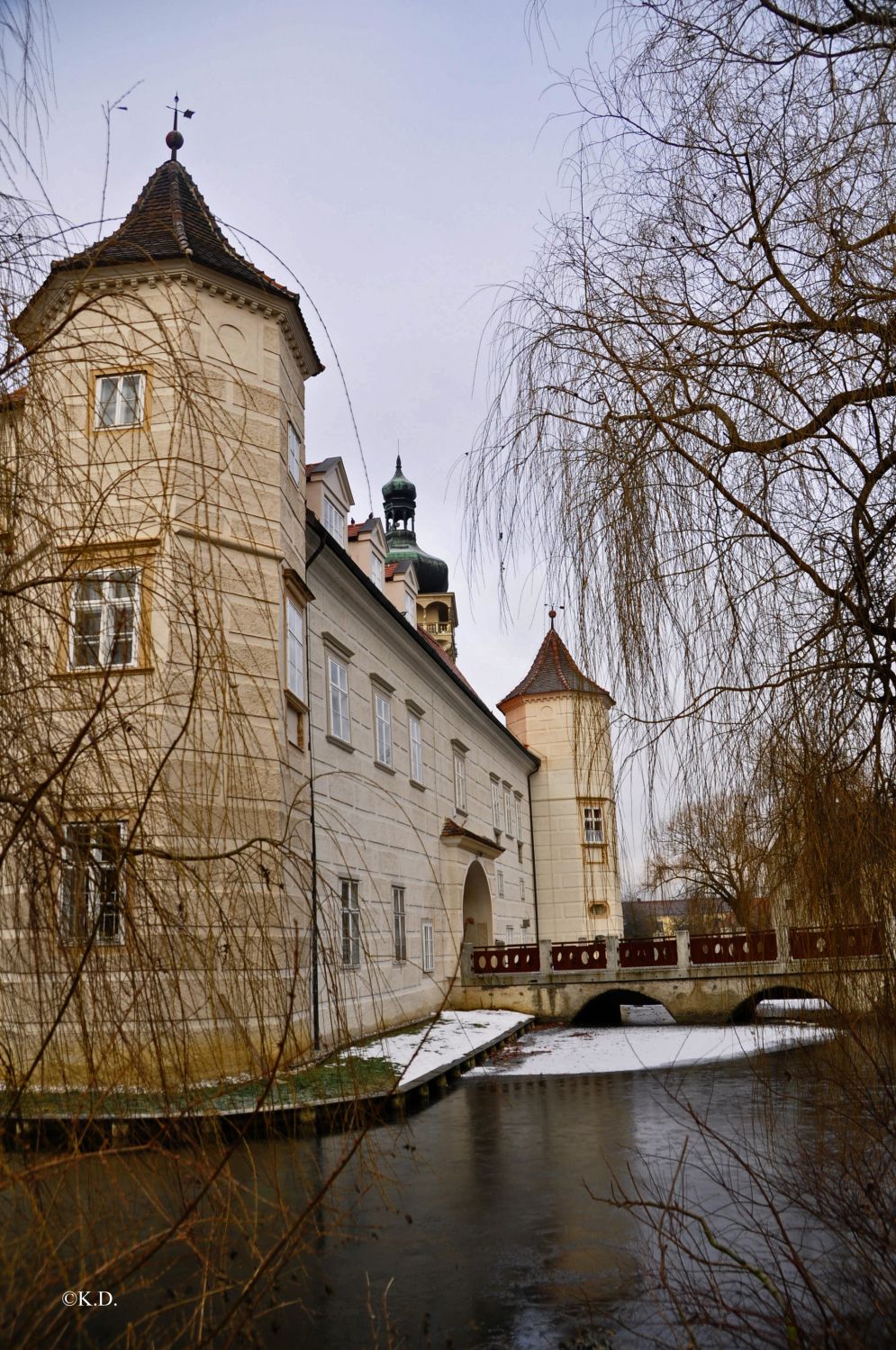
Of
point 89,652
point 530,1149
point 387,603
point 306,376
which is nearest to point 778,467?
point 89,652

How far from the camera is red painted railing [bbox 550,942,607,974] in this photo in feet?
79.0

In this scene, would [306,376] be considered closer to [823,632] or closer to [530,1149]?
[530,1149]

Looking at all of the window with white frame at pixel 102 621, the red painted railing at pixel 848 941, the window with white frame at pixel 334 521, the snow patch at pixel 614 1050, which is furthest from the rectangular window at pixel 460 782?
the window with white frame at pixel 102 621

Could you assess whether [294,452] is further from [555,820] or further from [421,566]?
[421,566]

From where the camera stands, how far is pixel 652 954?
23.7m

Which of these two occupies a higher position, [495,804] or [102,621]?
[495,804]

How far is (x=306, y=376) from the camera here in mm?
15273

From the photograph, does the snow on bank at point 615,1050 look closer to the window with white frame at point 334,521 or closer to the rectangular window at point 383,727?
the rectangular window at point 383,727

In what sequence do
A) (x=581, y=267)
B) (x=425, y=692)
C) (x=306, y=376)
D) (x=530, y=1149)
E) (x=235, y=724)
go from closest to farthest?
1. (x=235, y=724)
2. (x=581, y=267)
3. (x=530, y=1149)
4. (x=306, y=376)
5. (x=425, y=692)

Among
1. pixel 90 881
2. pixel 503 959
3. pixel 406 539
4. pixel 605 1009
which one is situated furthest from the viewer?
pixel 406 539

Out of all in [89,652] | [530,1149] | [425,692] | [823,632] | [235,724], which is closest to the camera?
[89,652]

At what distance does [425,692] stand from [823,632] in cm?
1909

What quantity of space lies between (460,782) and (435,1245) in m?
19.4

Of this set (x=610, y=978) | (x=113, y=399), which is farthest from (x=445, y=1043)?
(x=113, y=399)
